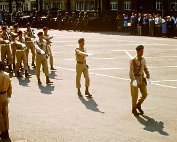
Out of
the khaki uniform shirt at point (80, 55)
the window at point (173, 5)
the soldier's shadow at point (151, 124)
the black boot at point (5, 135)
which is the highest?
the window at point (173, 5)

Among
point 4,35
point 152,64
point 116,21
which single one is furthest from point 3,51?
point 116,21

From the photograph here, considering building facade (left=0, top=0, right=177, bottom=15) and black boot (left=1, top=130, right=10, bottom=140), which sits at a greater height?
building facade (left=0, top=0, right=177, bottom=15)

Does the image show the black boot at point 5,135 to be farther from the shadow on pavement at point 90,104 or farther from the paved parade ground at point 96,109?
the shadow on pavement at point 90,104

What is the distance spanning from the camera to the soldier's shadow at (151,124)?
1052 cm

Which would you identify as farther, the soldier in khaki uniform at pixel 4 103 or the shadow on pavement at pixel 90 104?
the shadow on pavement at pixel 90 104

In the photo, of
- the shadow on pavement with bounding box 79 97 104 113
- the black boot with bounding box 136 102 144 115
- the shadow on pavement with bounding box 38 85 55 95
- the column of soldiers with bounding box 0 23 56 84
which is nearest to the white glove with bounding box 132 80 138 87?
the black boot with bounding box 136 102 144 115

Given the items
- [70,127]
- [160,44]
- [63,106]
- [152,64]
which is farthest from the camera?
[160,44]

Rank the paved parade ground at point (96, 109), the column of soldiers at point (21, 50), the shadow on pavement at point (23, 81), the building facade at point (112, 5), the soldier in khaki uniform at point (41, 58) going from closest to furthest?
the paved parade ground at point (96, 109), the soldier in khaki uniform at point (41, 58), the shadow on pavement at point (23, 81), the column of soldiers at point (21, 50), the building facade at point (112, 5)

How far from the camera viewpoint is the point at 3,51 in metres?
19.4

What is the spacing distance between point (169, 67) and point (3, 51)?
294 inches

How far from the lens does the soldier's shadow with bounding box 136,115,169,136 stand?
1052 cm

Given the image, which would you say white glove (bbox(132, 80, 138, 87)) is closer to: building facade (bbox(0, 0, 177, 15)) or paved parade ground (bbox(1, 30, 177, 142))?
paved parade ground (bbox(1, 30, 177, 142))

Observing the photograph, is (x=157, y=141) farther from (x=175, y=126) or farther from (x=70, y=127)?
(x=70, y=127)

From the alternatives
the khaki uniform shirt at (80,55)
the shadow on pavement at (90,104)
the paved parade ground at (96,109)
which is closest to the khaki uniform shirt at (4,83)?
the paved parade ground at (96,109)
